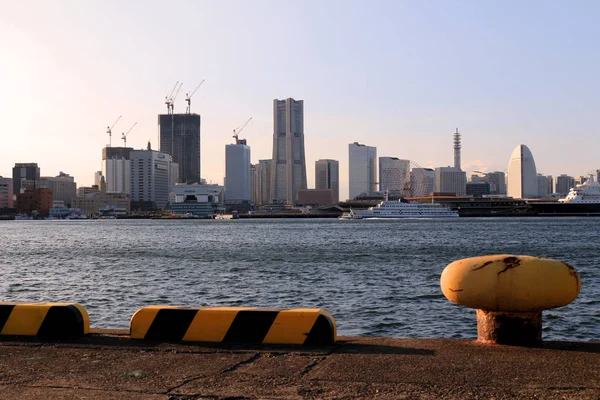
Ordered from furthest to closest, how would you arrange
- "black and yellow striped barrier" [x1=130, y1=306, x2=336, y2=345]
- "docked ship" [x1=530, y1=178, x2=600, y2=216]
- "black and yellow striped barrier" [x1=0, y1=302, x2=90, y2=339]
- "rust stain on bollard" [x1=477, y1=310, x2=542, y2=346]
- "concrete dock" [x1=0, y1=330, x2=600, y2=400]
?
"docked ship" [x1=530, y1=178, x2=600, y2=216] < "black and yellow striped barrier" [x1=0, y1=302, x2=90, y2=339] < "black and yellow striped barrier" [x1=130, y1=306, x2=336, y2=345] < "rust stain on bollard" [x1=477, y1=310, x2=542, y2=346] < "concrete dock" [x1=0, y1=330, x2=600, y2=400]

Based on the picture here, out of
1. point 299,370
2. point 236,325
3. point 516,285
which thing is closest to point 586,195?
point 516,285

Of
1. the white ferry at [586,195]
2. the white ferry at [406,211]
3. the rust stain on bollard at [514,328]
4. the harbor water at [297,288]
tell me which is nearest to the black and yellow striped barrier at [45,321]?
the rust stain on bollard at [514,328]

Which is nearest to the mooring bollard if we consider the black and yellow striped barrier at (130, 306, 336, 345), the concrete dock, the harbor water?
the concrete dock

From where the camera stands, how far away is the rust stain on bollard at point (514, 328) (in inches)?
298

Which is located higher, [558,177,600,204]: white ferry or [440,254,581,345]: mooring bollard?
[558,177,600,204]: white ferry

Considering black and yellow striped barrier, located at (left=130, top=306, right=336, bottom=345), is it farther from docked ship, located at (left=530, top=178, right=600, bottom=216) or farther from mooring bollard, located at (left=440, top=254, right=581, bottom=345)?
docked ship, located at (left=530, top=178, right=600, bottom=216)

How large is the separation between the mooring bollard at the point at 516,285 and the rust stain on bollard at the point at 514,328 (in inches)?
0.4

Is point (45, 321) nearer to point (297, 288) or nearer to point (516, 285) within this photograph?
point (516, 285)

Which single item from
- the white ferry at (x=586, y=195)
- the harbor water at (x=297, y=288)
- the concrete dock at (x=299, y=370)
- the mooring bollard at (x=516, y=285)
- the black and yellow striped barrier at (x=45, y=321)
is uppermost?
the white ferry at (x=586, y=195)

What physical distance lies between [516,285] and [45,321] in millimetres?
5546

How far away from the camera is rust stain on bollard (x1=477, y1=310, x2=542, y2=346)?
24.8 feet

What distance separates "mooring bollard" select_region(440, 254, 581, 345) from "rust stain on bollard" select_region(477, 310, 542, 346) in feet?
0.03

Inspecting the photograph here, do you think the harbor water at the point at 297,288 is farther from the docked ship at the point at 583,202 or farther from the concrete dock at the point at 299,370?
the docked ship at the point at 583,202

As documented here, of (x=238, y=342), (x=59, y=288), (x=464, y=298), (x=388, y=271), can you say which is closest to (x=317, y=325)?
(x=238, y=342)
